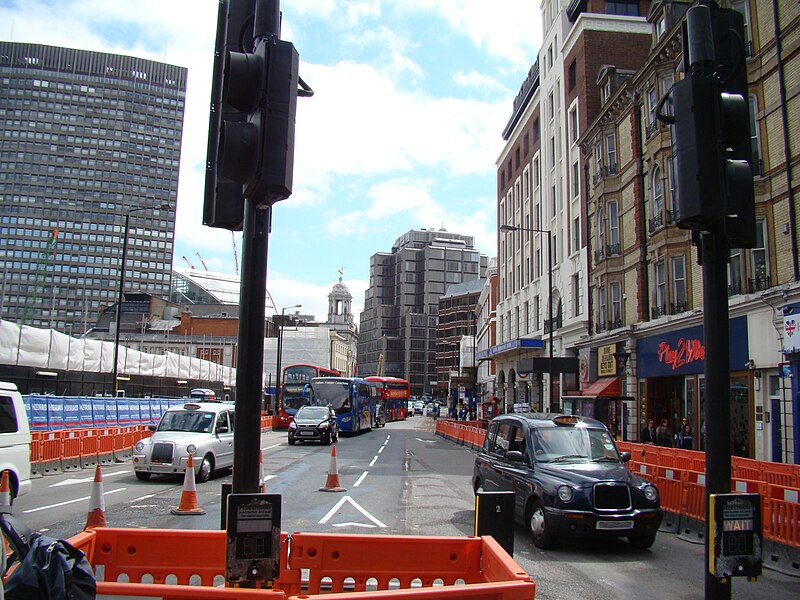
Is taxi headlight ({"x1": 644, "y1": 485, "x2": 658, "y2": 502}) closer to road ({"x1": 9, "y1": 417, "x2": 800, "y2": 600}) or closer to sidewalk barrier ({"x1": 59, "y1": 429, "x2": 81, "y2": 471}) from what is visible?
road ({"x1": 9, "y1": 417, "x2": 800, "y2": 600})

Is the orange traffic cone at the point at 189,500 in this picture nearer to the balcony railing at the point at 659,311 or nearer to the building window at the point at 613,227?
the balcony railing at the point at 659,311

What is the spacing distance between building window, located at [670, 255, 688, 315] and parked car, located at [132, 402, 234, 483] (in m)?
17.1

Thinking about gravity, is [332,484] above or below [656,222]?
below

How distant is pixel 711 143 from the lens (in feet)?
14.1

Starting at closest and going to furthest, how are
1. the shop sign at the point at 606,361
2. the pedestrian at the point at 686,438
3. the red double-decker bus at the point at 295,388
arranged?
the pedestrian at the point at 686,438, the shop sign at the point at 606,361, the red double-decker bus at the point at 295,388

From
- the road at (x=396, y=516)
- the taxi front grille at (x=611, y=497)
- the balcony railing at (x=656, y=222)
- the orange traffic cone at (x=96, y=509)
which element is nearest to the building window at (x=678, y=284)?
the balcony railing at (x=656, y=222)

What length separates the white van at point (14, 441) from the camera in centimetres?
1121

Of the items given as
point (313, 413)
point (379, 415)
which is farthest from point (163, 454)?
point (379, 415)

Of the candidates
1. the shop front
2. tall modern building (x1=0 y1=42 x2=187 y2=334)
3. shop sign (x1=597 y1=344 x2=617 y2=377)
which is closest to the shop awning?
shop sign (x1=597 y1=344 x2=617 y2=377)

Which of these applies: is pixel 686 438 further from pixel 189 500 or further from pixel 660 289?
pixel 189 500

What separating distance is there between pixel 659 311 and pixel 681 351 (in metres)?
2.93

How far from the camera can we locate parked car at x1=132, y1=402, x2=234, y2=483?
16.0 meters

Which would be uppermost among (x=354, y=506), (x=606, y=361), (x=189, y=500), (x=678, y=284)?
(x=678, y=284)

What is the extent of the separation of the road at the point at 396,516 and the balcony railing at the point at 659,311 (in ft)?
36.6
